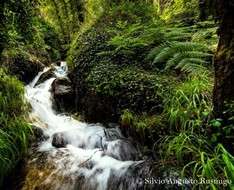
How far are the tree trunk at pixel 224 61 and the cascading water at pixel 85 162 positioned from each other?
4.30 feet

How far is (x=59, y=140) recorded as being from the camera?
5.34m

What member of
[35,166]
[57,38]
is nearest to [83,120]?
[35,166]

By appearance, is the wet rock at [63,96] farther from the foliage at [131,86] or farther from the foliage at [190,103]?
the foliage at [190,103]

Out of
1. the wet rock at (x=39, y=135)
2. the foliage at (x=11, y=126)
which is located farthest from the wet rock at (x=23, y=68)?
the wet rock at (x=39, y=135)

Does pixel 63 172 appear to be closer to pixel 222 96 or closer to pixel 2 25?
pixel 222 96

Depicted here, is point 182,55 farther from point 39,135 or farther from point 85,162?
point 39,135

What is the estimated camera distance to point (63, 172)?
4.35 m

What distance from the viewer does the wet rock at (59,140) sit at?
17.2ft

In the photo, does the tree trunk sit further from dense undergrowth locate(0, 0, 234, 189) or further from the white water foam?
the white water foam

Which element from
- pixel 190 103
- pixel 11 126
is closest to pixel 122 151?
pixel 190 103

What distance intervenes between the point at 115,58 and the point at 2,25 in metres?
2.59

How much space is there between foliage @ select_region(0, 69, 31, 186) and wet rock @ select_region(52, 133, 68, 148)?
480 mm

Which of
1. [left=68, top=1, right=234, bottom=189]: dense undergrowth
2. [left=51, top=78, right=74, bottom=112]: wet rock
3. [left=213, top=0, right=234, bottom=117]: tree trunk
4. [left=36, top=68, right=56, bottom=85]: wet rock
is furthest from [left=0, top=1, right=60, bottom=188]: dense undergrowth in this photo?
[left=213, top=0, right=234, bottom=117]: tree trunk

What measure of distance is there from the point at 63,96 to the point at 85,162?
3233mm
